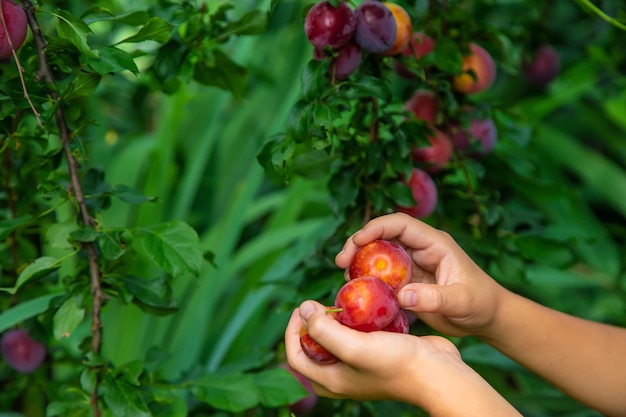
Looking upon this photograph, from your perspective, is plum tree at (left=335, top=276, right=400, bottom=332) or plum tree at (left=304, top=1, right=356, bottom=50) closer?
plum tree at (left=335, top=276, right=400, bottom=332)

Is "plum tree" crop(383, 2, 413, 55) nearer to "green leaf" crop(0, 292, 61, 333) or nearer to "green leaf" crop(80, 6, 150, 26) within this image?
"green leaf" crop(80, 6, 150, 26)

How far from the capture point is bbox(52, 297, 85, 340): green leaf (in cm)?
82

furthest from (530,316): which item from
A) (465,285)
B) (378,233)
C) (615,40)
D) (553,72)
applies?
(553,72)

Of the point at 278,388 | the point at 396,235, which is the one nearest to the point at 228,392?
the point at 278,388

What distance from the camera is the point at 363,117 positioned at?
96cm

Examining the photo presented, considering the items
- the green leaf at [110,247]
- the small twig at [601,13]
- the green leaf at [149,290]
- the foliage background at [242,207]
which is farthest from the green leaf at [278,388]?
the small twig at [601,13]

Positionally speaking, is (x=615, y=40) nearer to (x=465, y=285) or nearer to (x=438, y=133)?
(x=438, y=133)

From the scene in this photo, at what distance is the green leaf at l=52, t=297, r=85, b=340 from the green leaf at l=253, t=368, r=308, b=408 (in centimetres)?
27

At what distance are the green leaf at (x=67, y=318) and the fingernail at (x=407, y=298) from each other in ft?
1.12

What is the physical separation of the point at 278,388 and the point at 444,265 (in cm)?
28

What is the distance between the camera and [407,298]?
2.38ft

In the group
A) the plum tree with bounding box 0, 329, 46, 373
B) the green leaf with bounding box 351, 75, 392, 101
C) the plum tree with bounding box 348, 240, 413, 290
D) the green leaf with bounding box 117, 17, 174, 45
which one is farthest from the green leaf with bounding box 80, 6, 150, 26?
the plum tree with bounding box 0, 329, 46, 373

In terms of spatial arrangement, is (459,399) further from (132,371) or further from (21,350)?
(21,350)

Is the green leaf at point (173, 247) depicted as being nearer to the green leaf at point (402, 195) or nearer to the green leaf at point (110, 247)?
the green leaf at point (110, 247)
